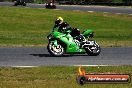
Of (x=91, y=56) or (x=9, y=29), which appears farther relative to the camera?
(x=9, y=29)

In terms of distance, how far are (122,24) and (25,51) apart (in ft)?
70.9

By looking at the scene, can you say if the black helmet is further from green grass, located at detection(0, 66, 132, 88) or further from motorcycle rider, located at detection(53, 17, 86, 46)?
green grass, located at detection(0, 66, 132, 88)

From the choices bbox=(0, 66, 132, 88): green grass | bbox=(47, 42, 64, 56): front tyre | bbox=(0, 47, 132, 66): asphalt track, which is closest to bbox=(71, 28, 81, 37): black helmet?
bbox=(47, 42, 64, 56): front tyre

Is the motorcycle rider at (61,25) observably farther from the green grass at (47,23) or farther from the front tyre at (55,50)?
the green grass at (47,23)

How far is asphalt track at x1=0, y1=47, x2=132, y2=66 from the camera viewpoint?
16.7 m

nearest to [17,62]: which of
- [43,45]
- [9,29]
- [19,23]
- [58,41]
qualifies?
[58,41]

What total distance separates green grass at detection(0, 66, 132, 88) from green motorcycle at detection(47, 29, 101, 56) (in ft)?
11.5

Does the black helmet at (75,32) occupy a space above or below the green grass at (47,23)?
above

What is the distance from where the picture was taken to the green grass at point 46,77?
11.3m

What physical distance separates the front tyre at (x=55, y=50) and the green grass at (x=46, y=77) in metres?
3.51

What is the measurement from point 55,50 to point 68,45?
1.78ft

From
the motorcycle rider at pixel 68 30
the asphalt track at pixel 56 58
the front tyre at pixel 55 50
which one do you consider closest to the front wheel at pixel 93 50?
the asphalt track at pixel 56 58

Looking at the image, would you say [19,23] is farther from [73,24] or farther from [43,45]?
[43,45]

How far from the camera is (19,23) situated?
4097 centimetres
